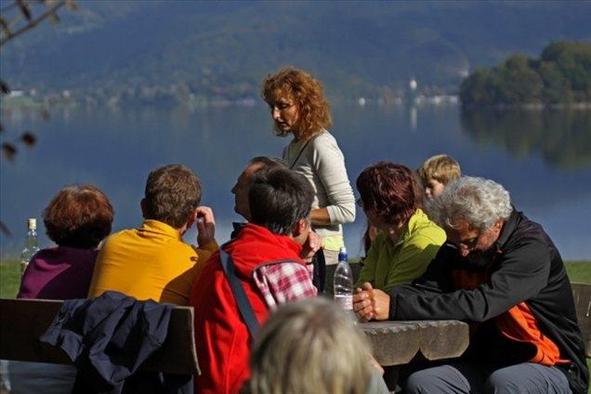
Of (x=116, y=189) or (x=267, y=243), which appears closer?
(x=267, y=243)

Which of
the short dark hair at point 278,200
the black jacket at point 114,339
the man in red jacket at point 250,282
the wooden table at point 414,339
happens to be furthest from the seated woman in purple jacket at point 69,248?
the wooden table at point 414,339

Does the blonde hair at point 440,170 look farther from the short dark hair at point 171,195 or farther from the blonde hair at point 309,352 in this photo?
the blonde hair at point 309,352

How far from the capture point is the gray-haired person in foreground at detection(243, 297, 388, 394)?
2.57m

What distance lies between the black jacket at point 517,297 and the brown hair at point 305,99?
5.04ft

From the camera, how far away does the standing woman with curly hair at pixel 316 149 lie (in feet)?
21.5

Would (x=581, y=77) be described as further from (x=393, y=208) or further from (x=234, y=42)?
(x=393, y=208)

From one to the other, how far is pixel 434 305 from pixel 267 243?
825 millimetres

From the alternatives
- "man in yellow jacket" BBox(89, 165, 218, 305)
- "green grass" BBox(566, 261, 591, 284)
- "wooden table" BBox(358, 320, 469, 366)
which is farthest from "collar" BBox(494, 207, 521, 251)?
"green grass" BBox(566, 261, 591, 284)

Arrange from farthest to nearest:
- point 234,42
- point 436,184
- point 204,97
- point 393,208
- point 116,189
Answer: point 234,42 < point 204,97 < point 116,189 < point 436,184 < point 393,208

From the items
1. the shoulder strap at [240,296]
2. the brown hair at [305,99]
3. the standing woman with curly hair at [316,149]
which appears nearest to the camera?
the shoulder strap at [240,296]

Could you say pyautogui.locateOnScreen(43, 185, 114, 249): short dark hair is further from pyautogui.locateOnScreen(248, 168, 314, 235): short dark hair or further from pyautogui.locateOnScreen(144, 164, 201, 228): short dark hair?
pyautogui.locateOnScreen(248, 168, 314, 235): short dark hair

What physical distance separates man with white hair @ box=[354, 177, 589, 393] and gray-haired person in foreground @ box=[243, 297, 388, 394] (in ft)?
8.33

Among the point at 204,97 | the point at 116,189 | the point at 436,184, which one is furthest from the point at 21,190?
the point at 204,97

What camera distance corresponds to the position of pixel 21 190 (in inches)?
Result: 2143
